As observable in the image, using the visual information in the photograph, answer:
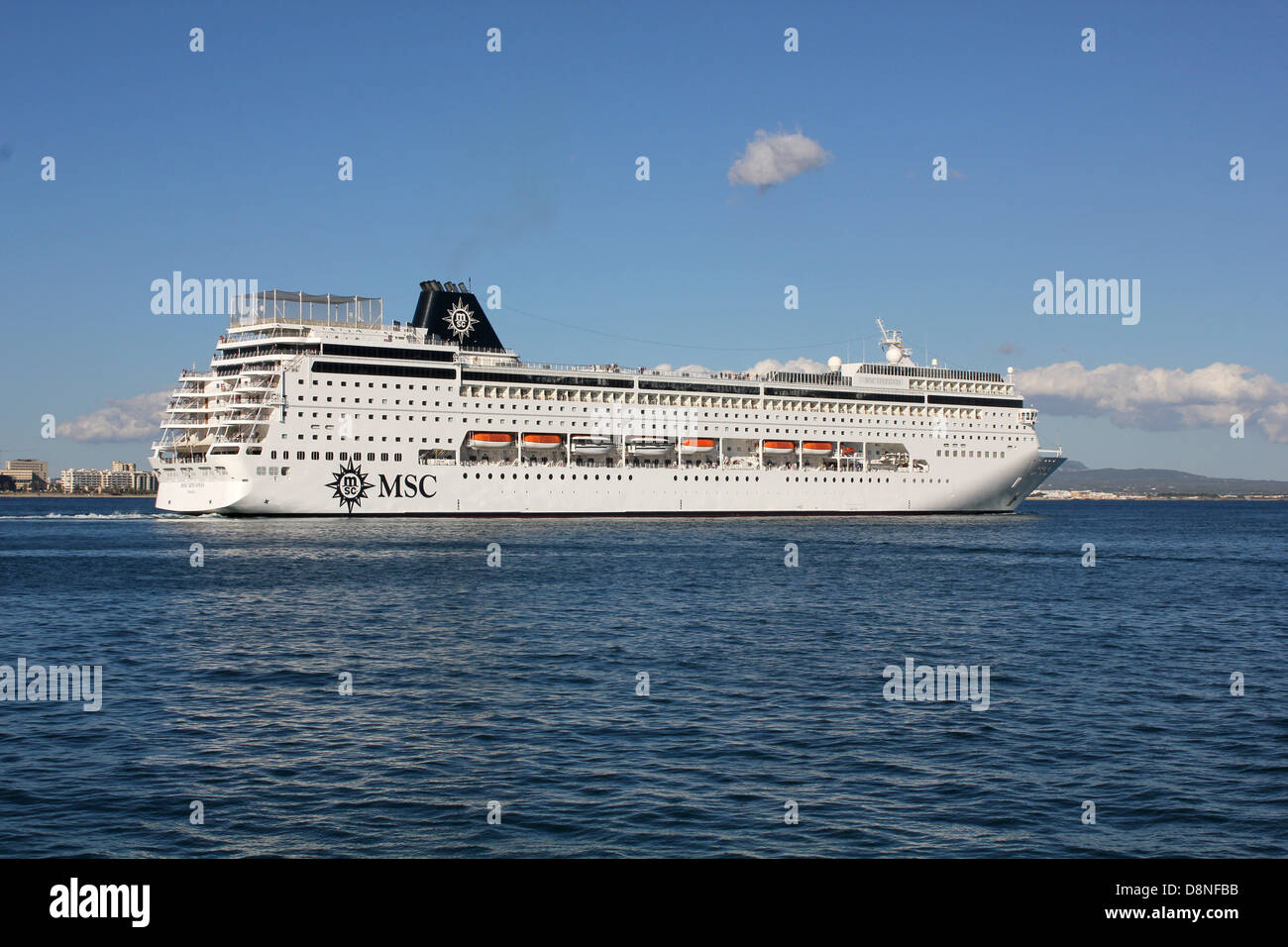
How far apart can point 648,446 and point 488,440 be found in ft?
46.3

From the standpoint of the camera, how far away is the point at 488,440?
83.4 metres

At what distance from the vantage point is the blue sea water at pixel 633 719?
13.7m

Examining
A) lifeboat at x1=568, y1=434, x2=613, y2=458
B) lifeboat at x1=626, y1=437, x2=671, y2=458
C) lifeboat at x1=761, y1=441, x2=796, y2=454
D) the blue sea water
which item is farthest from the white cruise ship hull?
the blue sea water

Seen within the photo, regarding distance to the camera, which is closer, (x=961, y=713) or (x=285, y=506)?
(x=961, y=713)

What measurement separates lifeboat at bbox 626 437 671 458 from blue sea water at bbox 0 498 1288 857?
4608 cm

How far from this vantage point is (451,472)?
3169 inches

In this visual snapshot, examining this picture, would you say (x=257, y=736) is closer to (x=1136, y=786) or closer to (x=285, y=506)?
(x=1136, y=786)

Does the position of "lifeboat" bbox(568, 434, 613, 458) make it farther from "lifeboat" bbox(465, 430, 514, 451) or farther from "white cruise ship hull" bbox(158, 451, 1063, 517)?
"lifeboat" bbox(465, 430, 514, 451)

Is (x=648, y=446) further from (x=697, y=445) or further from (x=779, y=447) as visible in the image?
(x=779, y=447)

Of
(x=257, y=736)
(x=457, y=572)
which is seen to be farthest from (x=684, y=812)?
(x=457, y=572)

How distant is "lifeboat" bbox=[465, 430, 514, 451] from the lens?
82938 millimetres

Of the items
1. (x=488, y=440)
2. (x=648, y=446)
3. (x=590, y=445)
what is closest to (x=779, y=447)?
(x=648, y=446)

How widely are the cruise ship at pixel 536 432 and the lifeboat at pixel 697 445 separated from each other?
0.17 meters

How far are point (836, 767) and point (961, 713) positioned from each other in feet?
15.7
